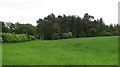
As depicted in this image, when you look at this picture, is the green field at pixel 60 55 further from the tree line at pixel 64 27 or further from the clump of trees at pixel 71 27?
the clump of trees at pixel 71 27

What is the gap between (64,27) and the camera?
54781mm

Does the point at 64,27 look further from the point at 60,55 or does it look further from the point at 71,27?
the point at 60,55

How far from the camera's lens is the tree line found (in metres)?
48.9

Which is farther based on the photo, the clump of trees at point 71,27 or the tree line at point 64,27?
the clump of trees at point 71,27

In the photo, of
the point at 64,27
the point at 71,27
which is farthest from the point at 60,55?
the point at 64,27

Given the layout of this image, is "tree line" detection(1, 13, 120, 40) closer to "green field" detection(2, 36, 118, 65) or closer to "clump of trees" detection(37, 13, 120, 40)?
"clump of trees" detection(37, 13, 120, 40)

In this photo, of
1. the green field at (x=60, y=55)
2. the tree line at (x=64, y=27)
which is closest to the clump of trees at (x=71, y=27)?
the tree line at (x=64, y=27)

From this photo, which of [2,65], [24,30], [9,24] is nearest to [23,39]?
[24,30]

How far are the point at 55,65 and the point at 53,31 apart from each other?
3891 cm

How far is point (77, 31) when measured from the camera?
2037 inches

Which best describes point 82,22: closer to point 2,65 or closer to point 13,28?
point 13,28

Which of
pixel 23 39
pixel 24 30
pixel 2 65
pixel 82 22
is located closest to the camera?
pixel 2 65

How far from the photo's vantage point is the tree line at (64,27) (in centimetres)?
4891

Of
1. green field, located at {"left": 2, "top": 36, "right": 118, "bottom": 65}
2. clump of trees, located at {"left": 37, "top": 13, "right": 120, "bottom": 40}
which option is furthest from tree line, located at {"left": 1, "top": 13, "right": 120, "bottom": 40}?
green field, located at {"left": 2, "top": 36, "right": 118, "bottom": 65}
